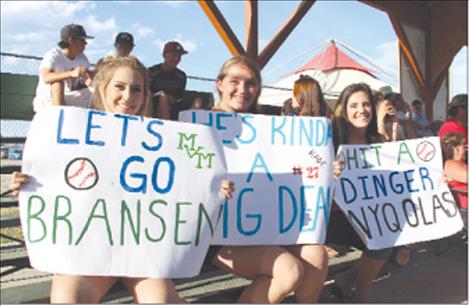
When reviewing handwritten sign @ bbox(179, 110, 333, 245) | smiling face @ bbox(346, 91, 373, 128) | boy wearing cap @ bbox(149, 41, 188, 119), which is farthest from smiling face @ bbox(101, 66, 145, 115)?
boy wearing cap @ bbox(149, 41, 188, 119)

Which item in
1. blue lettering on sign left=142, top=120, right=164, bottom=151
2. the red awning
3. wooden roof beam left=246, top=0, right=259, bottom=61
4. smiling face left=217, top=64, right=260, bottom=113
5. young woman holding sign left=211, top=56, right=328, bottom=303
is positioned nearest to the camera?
blue lettering on sign left=142, top=120, right=164, bottom=151

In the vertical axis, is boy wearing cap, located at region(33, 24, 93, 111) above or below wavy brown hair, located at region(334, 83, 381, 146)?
above

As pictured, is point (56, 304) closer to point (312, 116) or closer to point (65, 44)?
point (312, 116)

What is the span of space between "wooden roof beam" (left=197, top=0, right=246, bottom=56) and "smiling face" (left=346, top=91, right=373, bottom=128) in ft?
16.6

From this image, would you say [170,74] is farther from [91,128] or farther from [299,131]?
[91,128]

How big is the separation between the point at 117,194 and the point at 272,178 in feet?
2.65

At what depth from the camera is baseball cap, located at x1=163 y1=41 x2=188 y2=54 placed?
4.45m

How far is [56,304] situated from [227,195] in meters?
0.78

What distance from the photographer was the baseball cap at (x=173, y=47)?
4.45m

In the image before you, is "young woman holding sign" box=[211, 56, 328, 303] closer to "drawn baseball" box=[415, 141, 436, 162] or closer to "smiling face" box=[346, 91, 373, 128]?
"smiling face" box=[346, 91, 373, 128]

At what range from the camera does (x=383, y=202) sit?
290 cm

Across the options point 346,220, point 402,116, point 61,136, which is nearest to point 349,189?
point 346,220

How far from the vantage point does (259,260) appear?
2.19 metres

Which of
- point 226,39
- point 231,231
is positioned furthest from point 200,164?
point 226,39
